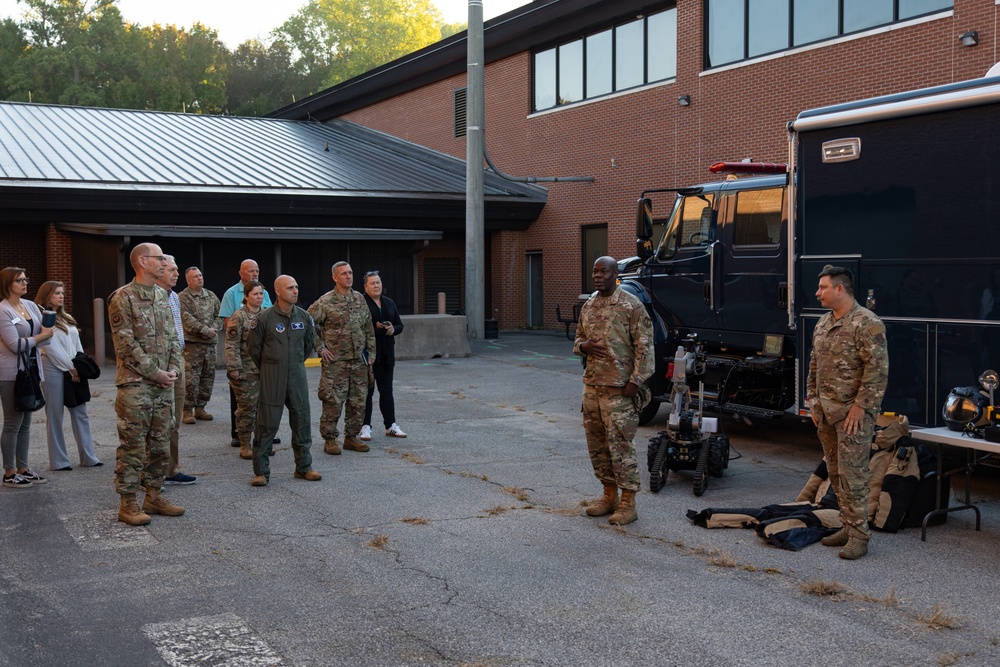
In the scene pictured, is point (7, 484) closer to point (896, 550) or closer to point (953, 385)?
point (896, 550)

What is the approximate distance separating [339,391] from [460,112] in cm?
2364

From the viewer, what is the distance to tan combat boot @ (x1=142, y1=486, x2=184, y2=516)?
787 centimetres

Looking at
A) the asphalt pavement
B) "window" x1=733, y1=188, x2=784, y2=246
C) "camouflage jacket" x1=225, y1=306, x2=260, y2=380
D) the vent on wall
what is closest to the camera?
the asphalt pavement

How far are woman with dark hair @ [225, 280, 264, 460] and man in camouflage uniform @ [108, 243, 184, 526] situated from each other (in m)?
1.75

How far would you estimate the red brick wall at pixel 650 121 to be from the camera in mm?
18750

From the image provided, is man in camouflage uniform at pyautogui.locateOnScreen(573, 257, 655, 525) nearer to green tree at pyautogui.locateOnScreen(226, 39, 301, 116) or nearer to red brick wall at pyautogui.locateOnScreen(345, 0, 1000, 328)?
red brick wall at pyautogui.locateOnScreen(345, 0, 1000, 328)

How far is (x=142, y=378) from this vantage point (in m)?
7.58

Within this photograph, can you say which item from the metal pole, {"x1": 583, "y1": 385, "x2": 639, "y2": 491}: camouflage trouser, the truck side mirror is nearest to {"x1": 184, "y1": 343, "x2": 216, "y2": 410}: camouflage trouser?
the truck side mirror

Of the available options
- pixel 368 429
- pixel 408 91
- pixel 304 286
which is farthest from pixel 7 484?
pixel 408 91

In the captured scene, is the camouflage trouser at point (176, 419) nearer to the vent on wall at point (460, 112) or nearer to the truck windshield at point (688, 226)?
the truck windshield at point (688, 226)

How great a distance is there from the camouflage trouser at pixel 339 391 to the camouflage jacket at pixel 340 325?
104 mm

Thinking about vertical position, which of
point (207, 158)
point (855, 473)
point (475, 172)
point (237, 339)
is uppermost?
point (207, 158)

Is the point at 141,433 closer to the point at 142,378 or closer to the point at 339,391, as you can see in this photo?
the point at 142,378

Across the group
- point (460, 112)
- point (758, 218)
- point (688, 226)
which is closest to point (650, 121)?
point (460, 112)
